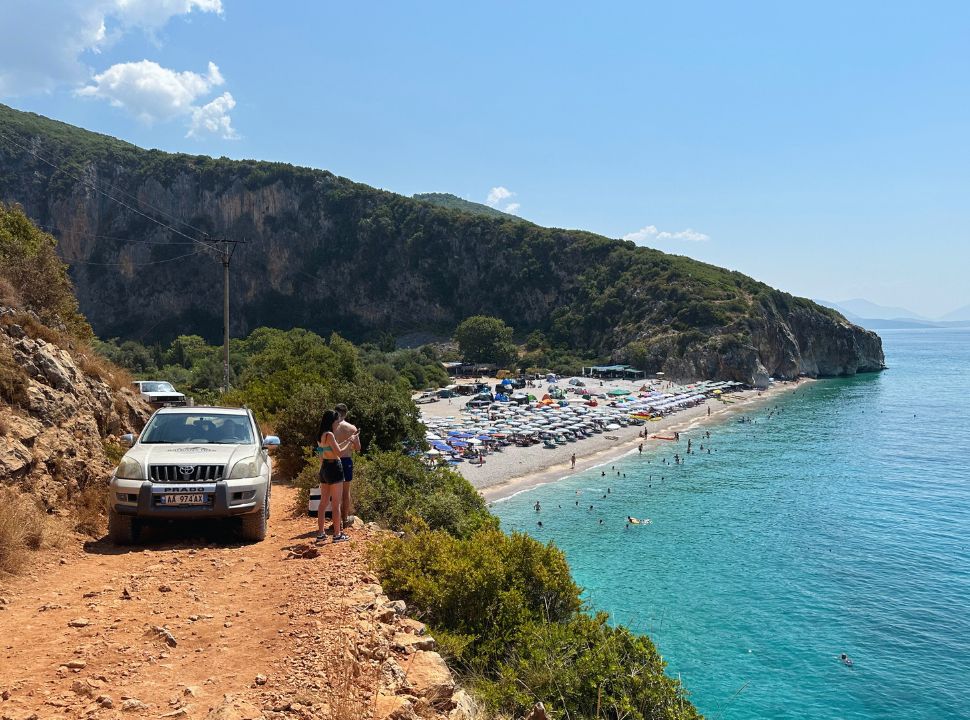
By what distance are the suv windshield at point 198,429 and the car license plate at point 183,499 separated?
1.10 metres

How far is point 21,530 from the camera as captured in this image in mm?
6570

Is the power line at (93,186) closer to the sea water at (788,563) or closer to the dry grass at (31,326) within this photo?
the sea water at (788,563)

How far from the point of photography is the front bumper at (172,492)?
23.3 ft

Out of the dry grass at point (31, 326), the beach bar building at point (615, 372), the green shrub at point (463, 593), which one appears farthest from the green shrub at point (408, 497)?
the beach bar building at point (615, 372)

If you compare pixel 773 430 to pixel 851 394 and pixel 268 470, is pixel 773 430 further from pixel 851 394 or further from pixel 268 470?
pixel 268 470

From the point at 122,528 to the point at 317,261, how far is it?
500ft

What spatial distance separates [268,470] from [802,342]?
132m

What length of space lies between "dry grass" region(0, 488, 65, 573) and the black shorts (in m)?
3.22

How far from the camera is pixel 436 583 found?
7031mm

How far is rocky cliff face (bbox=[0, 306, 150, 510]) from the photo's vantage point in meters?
7.81

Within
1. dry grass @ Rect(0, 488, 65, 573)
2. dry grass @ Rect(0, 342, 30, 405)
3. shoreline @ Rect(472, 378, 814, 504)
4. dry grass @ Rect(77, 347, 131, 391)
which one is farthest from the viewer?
shoreline @ Rect(472, 378, 814, 504)

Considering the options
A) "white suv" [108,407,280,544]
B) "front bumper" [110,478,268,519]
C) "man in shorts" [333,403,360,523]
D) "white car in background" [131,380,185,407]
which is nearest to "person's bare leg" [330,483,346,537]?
"man in shorts" [333,403,360,523]

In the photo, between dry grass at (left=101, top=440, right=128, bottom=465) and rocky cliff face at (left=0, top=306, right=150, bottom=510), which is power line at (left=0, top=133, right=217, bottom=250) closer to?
rocky cliff face at (left=0, top=306, right=150, bottom=510)

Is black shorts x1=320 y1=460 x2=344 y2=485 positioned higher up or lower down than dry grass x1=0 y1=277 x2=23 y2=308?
lower down
